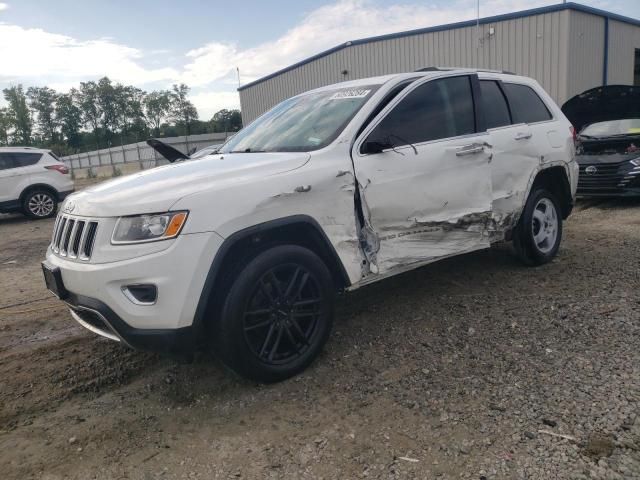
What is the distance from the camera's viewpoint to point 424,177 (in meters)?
3.74

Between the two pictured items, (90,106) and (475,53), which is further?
(90,106)

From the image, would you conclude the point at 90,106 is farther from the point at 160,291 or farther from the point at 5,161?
the point at 160,291

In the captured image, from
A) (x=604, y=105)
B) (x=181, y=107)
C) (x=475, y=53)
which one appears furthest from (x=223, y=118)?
(x=604, y=105)

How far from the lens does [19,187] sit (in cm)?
1174

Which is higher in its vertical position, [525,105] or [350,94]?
[350,94]

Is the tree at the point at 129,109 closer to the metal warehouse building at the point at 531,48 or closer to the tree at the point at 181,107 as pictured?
the tree at the point at 181,107

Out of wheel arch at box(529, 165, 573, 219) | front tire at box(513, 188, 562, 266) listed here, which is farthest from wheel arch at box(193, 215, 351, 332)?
wheel arch at box(529, 165, 573, 219)

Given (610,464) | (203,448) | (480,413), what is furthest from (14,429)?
(610,464)

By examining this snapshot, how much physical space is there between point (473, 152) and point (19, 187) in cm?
1128

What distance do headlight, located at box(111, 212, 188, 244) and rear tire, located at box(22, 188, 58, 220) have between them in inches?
427

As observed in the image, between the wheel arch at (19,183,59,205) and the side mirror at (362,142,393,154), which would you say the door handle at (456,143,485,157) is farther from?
the wheel arch at (19,183,59,205)

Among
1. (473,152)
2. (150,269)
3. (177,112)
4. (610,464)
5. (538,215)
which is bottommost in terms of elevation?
(610,464)

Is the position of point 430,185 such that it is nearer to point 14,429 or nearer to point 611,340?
point 611,340

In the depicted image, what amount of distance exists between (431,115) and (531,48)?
1238 cm
